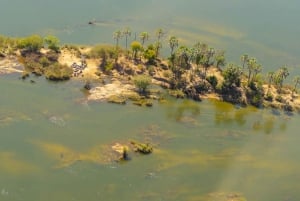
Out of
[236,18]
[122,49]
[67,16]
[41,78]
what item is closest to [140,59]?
[122,49]

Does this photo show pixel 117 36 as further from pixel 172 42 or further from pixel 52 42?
pixel 52 42

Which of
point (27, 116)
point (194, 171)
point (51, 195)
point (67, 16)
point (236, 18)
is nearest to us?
point (51, 195)

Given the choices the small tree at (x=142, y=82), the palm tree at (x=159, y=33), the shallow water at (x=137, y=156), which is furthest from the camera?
the palm tree at (x=159, y=33)

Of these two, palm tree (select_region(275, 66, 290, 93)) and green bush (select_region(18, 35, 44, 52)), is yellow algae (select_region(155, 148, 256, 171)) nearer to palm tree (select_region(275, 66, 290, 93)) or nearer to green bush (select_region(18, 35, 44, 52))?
palm tree (select_region(275, 66, 290, 93))

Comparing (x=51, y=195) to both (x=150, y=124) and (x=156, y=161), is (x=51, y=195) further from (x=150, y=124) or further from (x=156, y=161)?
(x=150, y=124)

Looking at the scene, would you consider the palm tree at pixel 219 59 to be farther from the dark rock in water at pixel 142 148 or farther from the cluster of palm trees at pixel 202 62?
the dark rock in water at pixel 142 148

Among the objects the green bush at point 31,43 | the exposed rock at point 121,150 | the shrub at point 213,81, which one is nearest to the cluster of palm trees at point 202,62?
the shrub at point 213,81

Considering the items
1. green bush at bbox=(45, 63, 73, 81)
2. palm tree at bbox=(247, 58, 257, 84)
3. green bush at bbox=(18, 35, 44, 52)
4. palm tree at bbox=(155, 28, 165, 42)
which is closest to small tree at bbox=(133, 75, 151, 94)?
green bush at bbox=(45, 63, 73, 81)

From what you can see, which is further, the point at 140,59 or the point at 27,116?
the point at 140,59
